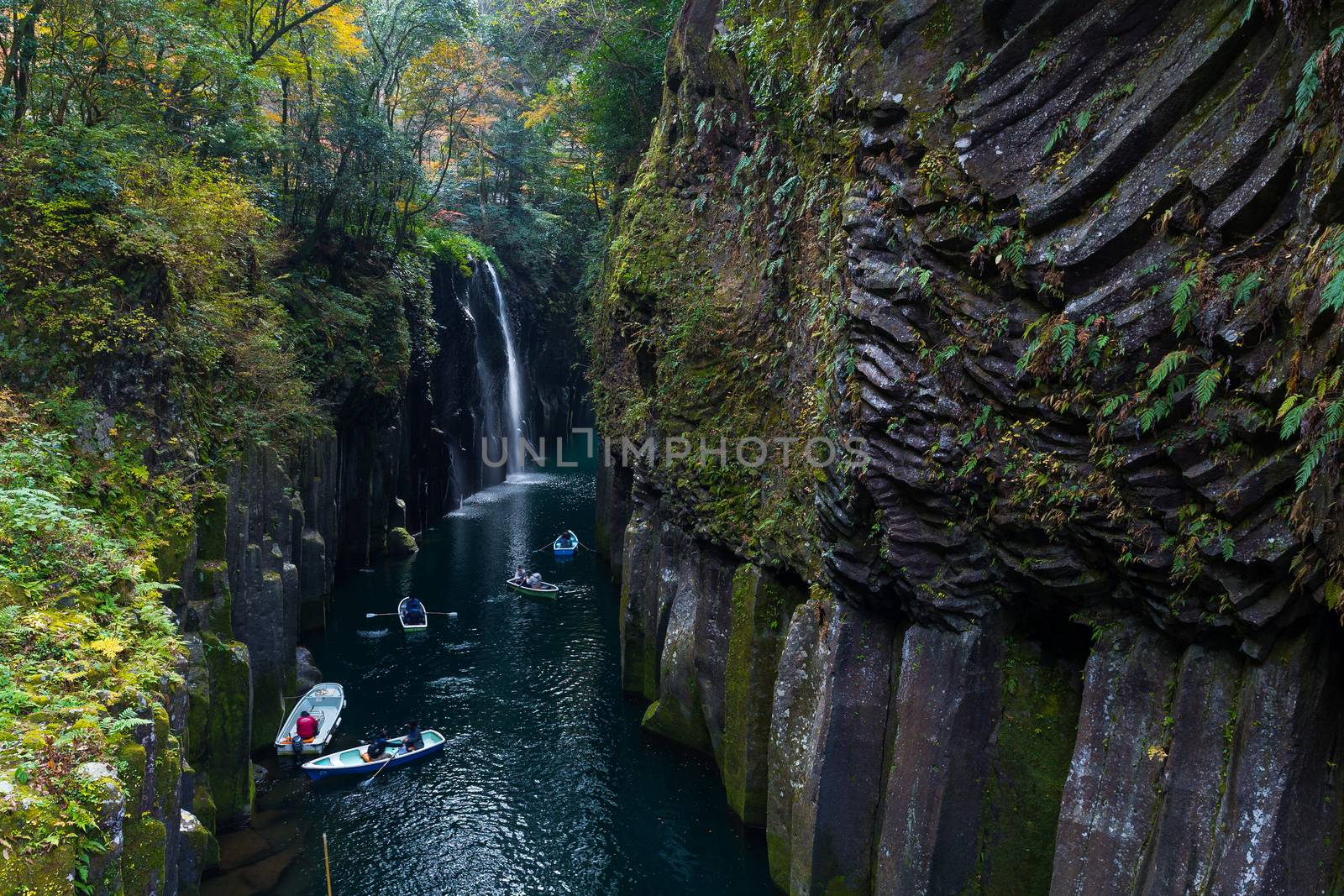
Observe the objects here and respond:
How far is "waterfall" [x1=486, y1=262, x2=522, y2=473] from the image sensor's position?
52.8 metres

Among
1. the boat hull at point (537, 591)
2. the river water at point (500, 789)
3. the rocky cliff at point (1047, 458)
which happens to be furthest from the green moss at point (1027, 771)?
the boat hull at point (537, 591)

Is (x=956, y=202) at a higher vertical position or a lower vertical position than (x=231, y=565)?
higher

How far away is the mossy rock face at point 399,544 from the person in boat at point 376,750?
19.0 metres

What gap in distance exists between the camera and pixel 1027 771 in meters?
11.5

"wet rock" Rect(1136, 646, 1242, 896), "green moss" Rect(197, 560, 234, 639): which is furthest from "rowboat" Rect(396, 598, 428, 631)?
"wet rock" Rect(1136, 646, 1242, 896)

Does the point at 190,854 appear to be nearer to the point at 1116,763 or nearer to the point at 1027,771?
the point at 1027,771

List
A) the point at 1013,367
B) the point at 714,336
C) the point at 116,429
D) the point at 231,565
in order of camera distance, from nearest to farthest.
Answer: the point at 1013,367
the point at 116,429
the point at 231,565
the point at 714,336

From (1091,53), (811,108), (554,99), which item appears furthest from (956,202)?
(554,99)

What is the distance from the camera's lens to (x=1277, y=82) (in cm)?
809

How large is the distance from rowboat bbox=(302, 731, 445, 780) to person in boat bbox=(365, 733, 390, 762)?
0.21ft

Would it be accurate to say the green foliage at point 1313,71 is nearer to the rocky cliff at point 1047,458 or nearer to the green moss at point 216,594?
the rocky cliff at point 1047,458

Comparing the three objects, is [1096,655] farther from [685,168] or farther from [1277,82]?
[685,168]

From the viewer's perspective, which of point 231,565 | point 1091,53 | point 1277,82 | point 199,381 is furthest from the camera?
point 231,565

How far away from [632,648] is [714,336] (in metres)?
8.97
